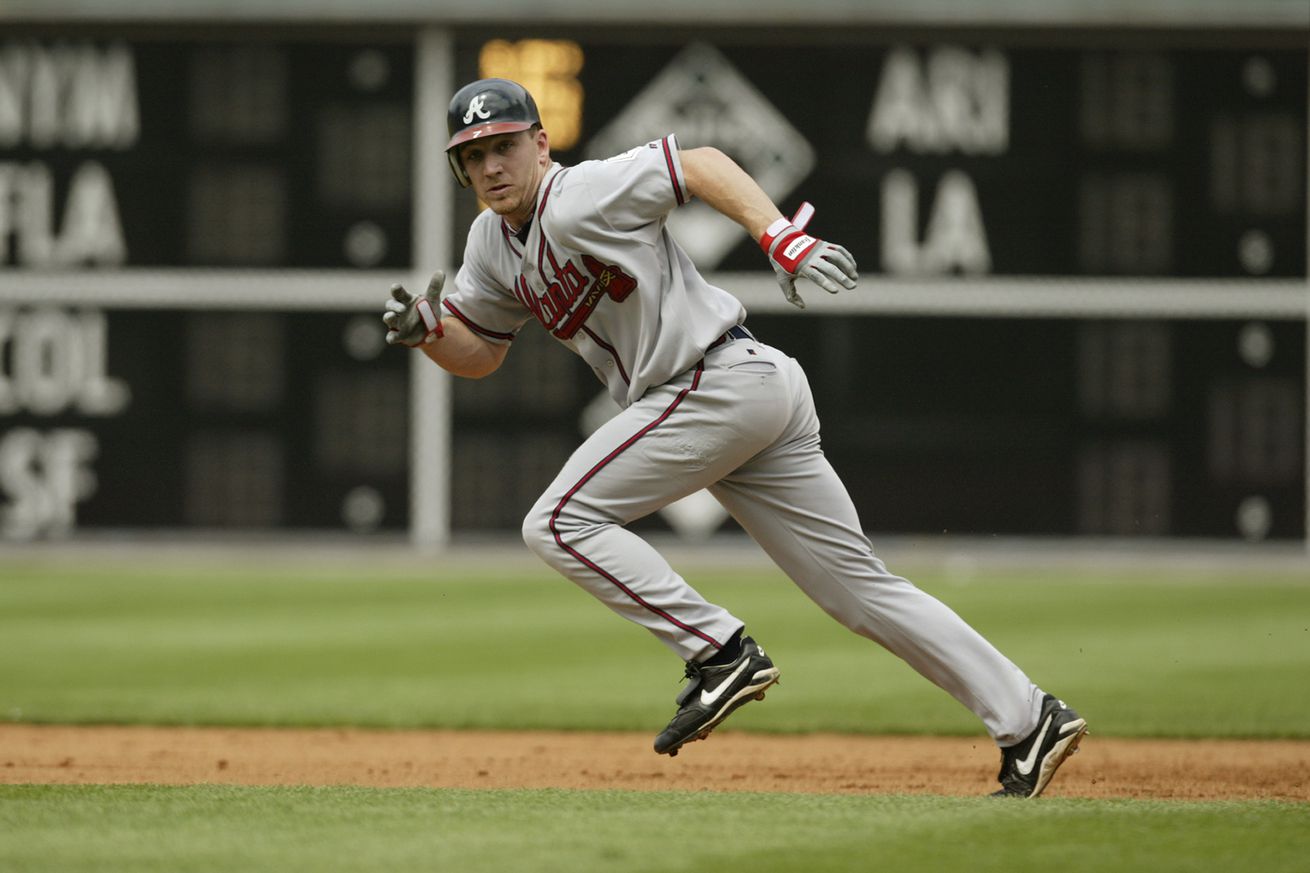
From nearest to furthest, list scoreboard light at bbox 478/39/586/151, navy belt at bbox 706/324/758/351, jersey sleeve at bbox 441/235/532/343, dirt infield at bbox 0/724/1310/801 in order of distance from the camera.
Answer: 1. navy belt at bbox 706/324/758/351
2. jersey sleeve at bbox 441/235/532/343
3. dirt infield at bbox 0/724/1310/801
4. scoreboard light at bbox 478/39/586/151

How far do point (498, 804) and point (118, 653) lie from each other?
17.4 feet

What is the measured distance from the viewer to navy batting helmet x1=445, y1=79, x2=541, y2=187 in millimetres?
4723

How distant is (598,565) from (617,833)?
2.63 ft

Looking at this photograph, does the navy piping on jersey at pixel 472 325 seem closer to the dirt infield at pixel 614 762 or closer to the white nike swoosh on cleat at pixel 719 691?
the white nike swoosh on cleat at pixel 719 691

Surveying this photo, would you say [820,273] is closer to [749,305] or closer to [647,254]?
[647,254]

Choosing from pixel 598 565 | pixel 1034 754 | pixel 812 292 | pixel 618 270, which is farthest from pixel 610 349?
pixel 812 292

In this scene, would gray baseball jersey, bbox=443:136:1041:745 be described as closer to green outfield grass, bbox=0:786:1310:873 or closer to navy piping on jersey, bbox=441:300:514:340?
navy piping on jersey, bbox=441:300:514:340

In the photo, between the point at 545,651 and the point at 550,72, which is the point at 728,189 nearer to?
the point at 545,651

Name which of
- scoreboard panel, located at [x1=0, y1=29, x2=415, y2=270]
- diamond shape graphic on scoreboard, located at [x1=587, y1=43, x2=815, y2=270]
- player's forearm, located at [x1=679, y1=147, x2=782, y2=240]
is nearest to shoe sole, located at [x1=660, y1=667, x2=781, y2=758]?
player's forearm, located at [x1=679, y1=147, x2=782, y2=240]

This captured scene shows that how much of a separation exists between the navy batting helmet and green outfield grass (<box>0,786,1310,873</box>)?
1.67 meters

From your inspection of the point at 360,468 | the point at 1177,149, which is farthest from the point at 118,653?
the point at 1177,149

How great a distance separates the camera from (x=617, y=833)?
4.07 meters

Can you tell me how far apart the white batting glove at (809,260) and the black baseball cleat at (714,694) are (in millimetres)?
937

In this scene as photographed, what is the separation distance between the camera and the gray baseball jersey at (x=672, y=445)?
466cm
